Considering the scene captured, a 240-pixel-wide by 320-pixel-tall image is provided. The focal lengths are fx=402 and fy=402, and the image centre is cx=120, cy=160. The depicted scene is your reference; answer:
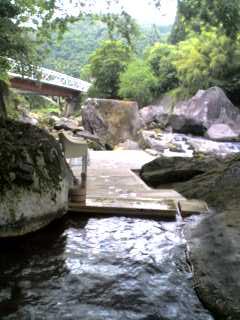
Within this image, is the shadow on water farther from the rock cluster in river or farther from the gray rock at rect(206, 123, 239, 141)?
the rock cluster in river

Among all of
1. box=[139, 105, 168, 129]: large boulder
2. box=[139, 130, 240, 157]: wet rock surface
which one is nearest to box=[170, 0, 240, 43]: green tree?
box=[139, 130, 240, 157]: wet rock surface

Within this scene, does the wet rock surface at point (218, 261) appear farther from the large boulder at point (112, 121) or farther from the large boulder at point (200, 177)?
the large boulder at point (112, 121)

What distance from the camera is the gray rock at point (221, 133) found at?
2417 centimetres

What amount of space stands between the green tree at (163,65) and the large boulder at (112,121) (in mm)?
18458

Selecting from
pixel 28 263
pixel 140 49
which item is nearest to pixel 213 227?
pixel 28 263

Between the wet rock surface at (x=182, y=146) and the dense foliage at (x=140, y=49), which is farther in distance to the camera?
Answer: the wet rock surface at (x=182, y=146)

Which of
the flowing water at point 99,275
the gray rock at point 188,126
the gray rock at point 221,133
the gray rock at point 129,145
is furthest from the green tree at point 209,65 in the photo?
the flowing water at point 99,275

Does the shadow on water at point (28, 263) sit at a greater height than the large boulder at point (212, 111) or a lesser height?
lesser

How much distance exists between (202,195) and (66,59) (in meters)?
71.2

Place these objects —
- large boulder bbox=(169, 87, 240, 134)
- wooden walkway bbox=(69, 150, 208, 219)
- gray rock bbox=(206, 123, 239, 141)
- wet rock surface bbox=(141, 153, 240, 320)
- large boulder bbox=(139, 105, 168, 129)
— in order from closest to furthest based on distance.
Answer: wet rock surface bbox=(141, 153, 240, 320) < wooden walkway bbox=(69, 150, 208, 219) < gray rock bbox=(206, 123, 239, 141) < large boulder bbox=(139, 105, 168, 129) < large boulder bbox=(169, 87, 240, 134)

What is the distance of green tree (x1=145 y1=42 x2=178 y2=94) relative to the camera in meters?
40.7

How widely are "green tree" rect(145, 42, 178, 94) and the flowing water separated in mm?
36251

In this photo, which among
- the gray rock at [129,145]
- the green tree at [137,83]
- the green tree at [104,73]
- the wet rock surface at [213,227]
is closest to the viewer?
the wet rock surface at [213,227]

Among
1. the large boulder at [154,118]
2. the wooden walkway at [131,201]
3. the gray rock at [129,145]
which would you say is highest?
the large boulder at [154,118]
